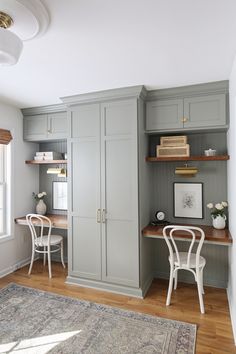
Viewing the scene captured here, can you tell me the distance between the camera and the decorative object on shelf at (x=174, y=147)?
10.0 feet

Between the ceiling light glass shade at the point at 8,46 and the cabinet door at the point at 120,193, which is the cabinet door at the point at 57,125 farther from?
the ceiling light glass shade at the point at 8,46

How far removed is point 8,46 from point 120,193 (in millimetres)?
2018

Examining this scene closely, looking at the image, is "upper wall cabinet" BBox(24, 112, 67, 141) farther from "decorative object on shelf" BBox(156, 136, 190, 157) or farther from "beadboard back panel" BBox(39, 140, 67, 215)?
"decorative object on shelf" BBox(156, 136, 190, 157)

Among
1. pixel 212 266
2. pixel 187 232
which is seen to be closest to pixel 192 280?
pixel 212 266

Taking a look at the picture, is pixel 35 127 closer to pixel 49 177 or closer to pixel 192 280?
pixel 49 177

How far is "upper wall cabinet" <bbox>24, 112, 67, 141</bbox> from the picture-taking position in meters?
3.72

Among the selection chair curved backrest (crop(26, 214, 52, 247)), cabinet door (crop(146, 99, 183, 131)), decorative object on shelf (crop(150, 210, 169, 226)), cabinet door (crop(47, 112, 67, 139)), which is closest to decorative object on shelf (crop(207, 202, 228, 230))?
decorative object on shelf (crop(150, 210, 169, 226))

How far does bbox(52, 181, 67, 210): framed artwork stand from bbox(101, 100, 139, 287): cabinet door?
1.28 meters

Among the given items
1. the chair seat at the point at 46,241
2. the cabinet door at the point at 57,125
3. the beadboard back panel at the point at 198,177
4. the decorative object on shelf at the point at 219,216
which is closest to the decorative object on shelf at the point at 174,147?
the beadboard back panel at the point at 198,177

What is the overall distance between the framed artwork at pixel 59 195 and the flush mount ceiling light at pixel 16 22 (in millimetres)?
2759

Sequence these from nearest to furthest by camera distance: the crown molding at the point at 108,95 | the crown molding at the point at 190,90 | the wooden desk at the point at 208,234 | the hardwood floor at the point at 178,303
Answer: the hardwood floor at the point at 178,303 < the wooden desk at the point at 208,234 < the crown molding at the point at 190,90 < the crown molding at the point at 108,95

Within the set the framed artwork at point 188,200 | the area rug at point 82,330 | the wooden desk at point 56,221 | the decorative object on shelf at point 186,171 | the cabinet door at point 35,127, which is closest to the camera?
the area rug at point 82,330

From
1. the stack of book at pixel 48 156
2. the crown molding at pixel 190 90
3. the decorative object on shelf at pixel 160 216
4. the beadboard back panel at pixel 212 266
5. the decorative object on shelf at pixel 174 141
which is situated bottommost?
the beadboard back panel at pixel 212 266

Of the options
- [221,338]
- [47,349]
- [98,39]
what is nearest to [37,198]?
[47,349]
